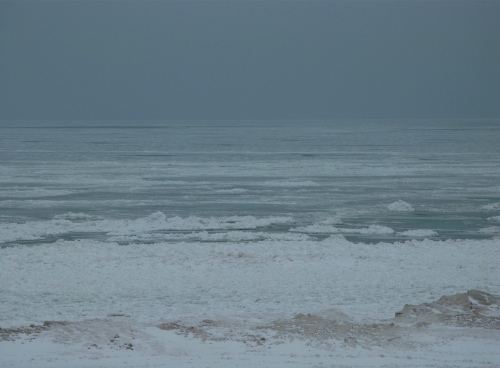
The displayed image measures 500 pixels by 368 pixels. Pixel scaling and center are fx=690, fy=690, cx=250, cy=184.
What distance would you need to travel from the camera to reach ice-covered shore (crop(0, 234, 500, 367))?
8.23 m

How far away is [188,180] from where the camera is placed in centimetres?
3152

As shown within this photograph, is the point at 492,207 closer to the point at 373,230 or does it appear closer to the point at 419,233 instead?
the point at 419,233

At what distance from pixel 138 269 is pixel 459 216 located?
10.9m

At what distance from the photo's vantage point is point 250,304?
434 inches

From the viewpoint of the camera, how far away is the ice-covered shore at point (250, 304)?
823cm

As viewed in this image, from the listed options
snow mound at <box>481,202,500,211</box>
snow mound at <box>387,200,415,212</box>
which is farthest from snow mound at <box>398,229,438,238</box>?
snow mound at <box>481,202,500,211</box>

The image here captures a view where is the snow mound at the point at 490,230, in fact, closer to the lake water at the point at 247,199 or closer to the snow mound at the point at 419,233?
the lake water at the point at 247,199

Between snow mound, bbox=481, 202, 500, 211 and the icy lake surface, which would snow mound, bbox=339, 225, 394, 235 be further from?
snow mound, bbox=481, 202, 500, 211

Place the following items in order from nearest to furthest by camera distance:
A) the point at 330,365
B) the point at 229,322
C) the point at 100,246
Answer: the point at 330,365, the point at 229,322, the point at 100,246

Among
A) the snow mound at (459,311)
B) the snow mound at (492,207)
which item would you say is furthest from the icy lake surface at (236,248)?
the snow mound at (459,311)

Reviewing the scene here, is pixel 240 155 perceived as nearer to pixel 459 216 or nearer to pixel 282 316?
pixel 459 216

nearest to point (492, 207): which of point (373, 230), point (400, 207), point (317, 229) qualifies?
point (400, 207)

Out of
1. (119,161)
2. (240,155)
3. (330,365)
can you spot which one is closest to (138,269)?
(330,365)

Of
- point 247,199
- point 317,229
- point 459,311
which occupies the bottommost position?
point 247,199
